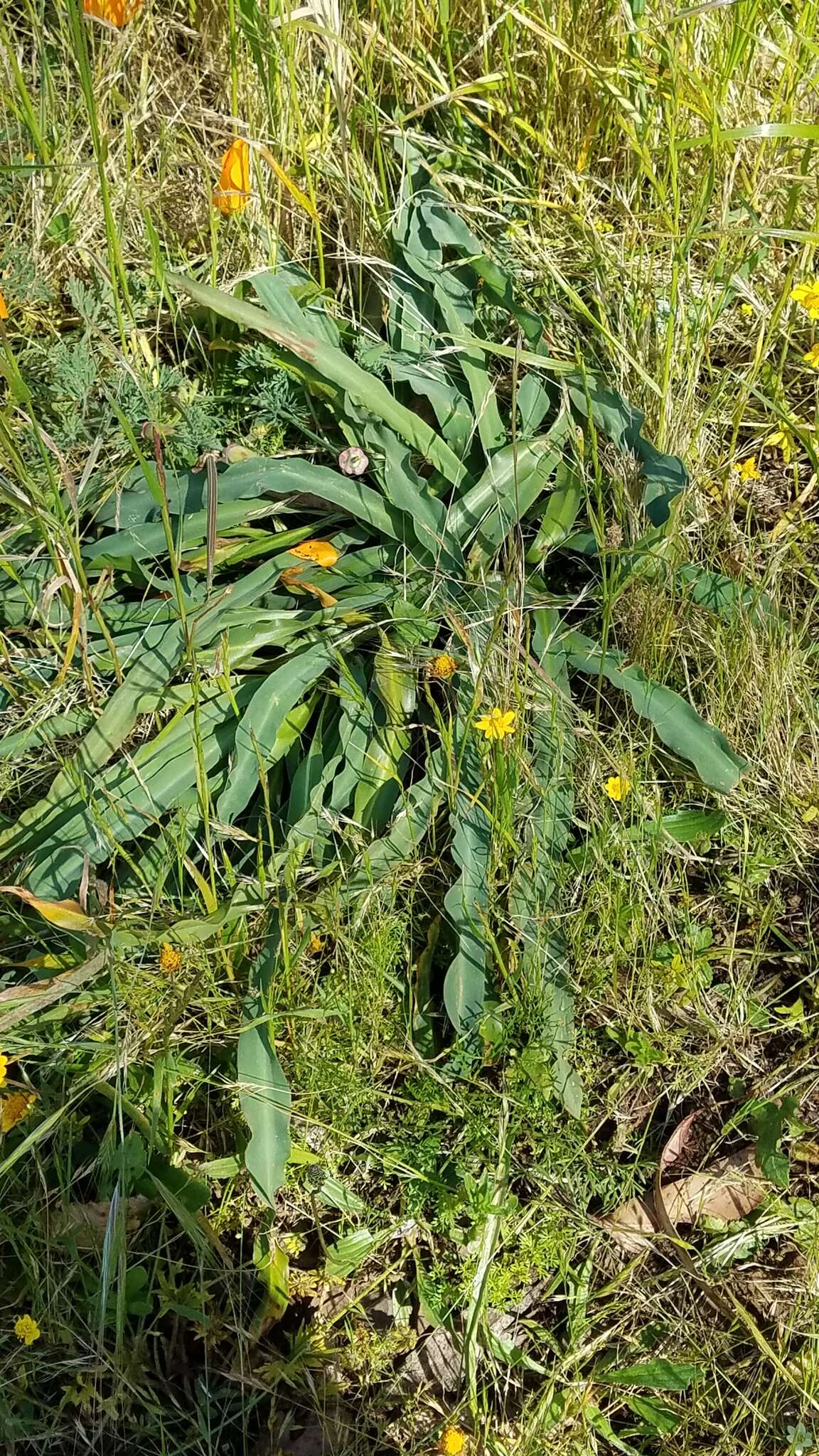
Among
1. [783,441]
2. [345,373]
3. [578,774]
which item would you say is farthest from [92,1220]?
[783,441]

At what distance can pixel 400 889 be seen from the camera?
5.13ft

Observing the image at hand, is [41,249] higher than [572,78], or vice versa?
[572,78]

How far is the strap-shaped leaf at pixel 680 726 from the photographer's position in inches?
62.8

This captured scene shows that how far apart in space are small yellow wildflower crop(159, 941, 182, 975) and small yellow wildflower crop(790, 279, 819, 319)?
1.43 metres

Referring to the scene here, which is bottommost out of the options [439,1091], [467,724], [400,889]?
[439,1091]

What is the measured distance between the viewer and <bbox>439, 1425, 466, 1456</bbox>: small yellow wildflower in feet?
4.14

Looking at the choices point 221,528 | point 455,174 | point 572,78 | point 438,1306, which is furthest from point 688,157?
point 438,1306

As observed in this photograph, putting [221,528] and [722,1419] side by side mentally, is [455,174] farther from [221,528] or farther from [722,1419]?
[722,1419]

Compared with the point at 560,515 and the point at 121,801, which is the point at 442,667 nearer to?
the point at 560,515

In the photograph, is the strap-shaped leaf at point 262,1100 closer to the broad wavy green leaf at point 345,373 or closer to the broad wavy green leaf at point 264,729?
the broad wavy green leaf at point 264,729

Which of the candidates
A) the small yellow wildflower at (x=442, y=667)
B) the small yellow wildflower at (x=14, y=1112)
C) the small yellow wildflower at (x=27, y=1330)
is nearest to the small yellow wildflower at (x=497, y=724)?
the small yellow wildflower at (x=442, y=667)

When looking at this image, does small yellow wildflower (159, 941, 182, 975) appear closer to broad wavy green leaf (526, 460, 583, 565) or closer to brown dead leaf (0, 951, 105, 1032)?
brown dead leaf (0, 951, 105, 1032)

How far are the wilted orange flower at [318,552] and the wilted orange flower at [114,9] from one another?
909 millimetres

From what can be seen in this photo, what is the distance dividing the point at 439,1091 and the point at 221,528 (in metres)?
0.96
